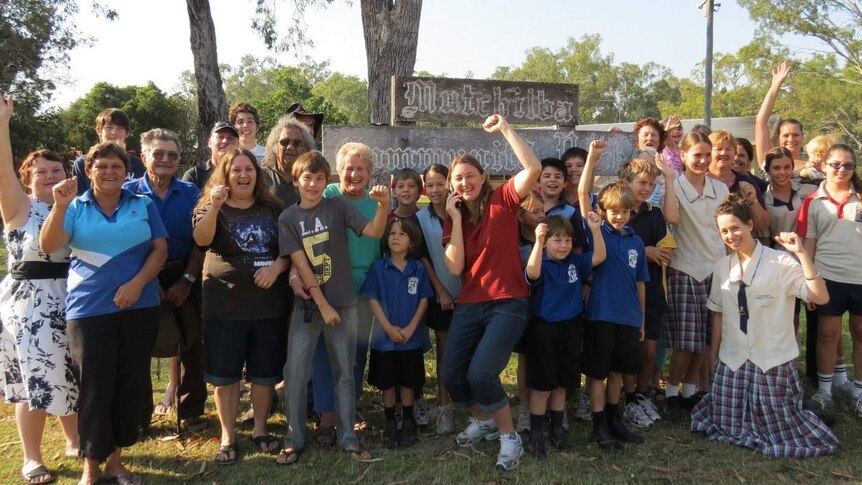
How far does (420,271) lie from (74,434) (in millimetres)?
2369

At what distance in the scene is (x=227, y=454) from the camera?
365cm

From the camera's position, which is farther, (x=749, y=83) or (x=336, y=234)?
(x=749, y=83)

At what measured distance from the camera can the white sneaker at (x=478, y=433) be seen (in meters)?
A: 3.87

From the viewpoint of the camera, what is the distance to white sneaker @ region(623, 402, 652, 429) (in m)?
4.08

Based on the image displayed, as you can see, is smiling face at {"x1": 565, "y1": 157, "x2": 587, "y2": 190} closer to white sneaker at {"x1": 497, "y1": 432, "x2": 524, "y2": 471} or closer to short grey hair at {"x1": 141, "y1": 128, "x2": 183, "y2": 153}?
white sneaker at {"x1": 497, "y1": 432, "x2": 524, "y2": 471}

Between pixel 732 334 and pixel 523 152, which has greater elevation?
pixel 523 152

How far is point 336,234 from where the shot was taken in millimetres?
3658

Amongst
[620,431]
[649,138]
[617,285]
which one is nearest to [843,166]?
[649,138]

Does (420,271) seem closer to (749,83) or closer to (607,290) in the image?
(607,290)

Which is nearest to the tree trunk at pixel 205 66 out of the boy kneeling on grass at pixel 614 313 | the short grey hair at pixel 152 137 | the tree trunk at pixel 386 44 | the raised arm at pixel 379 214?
the tree trunk at pixel 386 44

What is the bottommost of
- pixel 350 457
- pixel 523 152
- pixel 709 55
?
pixel 350 457

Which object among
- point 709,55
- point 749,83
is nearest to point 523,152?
point 709,55

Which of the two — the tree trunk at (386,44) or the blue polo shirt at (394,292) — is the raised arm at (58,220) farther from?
the tree trunk at (386,44)

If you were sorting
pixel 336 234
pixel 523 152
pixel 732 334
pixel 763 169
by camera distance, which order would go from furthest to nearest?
pixel 763 169
pixel 732 334
pixel 336 234
pixel 523 152
